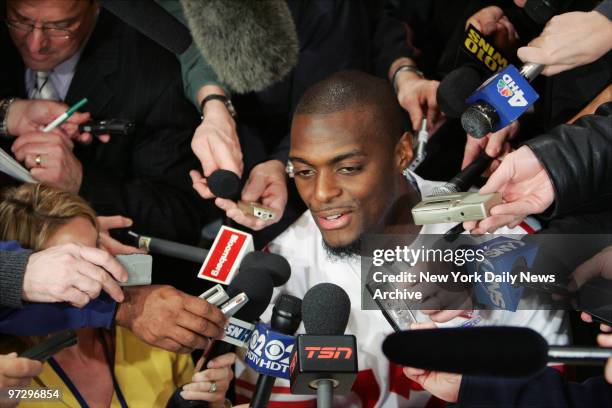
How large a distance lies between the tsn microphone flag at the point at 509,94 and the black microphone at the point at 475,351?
63cm

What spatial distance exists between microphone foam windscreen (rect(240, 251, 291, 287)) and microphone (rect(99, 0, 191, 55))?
750 mm

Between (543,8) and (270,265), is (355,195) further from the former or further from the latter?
(543,8)

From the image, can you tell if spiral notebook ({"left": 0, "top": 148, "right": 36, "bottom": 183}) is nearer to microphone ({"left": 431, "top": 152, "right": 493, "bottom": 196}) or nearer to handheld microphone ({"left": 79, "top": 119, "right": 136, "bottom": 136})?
handheld microphone ({"left": 79, "top": 119, "right": 136, "bottom": 136})

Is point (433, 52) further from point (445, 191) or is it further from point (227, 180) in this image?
point (227, 180)

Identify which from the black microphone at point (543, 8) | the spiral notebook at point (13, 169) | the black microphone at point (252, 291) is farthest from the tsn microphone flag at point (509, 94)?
the spiral notebook at point (13, 169)

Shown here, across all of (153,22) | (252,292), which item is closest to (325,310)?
(252,292)

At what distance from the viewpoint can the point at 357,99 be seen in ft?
6.06

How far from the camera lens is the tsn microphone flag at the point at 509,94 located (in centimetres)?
158

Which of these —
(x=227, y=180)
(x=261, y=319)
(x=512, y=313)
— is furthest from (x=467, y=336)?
(x=227, y=180)

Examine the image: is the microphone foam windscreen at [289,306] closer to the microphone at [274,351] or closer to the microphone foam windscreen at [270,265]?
the microphone at [274,351]

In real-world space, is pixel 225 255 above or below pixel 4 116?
below

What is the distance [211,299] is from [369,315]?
17.3 inches

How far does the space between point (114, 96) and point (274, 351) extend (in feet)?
3.27

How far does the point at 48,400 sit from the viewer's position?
167 cm
